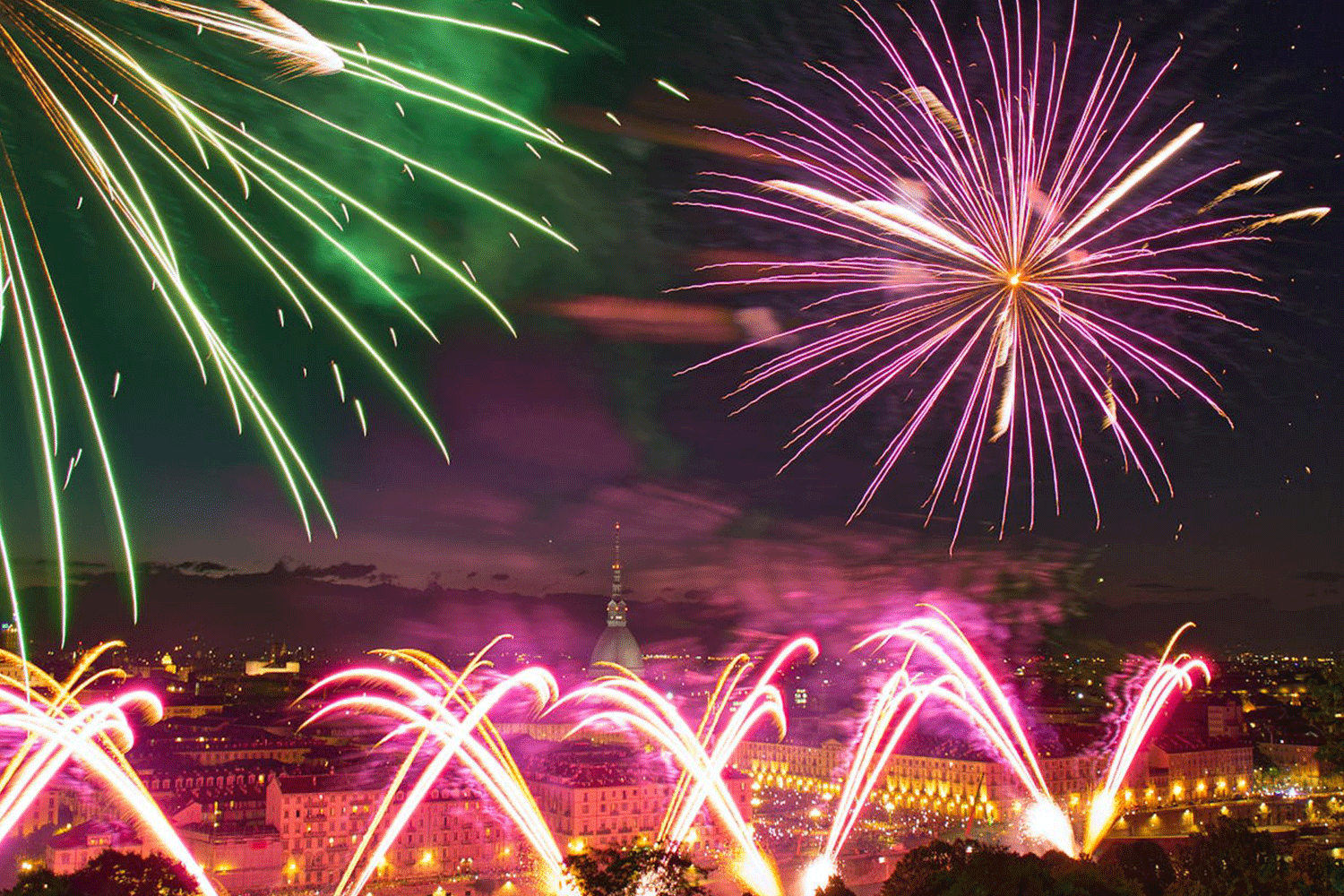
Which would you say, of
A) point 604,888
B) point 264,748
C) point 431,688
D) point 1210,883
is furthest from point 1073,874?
point 431,688

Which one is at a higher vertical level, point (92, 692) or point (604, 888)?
point (92, 692)

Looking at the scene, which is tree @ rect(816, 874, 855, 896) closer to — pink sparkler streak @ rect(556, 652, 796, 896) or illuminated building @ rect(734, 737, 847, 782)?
pink sparkler streak @ rect(556, 652, 796, 896)

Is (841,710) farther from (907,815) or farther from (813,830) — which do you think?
(813,830)

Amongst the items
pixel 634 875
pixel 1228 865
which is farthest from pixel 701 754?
pixel 1228 865

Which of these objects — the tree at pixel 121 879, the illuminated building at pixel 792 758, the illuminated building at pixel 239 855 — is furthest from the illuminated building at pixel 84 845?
the illuminated building at pixel 792 758

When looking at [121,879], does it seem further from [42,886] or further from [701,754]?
[701,754]

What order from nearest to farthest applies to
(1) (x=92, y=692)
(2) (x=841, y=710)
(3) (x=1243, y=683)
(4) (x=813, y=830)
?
(4) (x=813, y=830) → (1) (x=92, y=692) → (2) (x=841, y=710) → (3) (x=1243, y=683)
